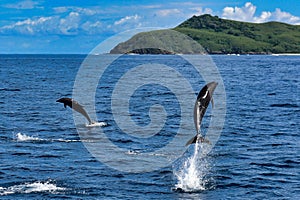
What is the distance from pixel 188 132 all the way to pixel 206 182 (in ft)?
45.5

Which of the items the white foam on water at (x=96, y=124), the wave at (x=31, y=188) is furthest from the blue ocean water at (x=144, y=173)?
the white foam on water at (x=96, y=124)

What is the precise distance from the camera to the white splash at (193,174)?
24.1 metres

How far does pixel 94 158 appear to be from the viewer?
1170 inches

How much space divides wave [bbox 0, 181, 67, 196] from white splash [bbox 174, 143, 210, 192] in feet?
18.3

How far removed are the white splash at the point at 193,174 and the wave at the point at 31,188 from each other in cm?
557

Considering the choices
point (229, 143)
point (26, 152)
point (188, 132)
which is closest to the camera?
point (26, 152)

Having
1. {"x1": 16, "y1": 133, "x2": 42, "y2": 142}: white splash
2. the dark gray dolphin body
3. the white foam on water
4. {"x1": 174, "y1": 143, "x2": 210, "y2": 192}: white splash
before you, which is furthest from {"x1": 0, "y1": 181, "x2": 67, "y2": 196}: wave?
the dark gray dolphin body

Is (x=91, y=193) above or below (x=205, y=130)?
below

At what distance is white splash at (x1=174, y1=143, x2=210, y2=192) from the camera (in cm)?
2409

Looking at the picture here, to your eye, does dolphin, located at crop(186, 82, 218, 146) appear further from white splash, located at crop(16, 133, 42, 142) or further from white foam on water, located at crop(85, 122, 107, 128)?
white foam on water, located at crop(85, 122, 107, 128)

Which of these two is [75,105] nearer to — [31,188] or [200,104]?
[31,188]

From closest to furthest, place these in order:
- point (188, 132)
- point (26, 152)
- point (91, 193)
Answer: point (91, 193) < point (26, 152) < point (188, 132)

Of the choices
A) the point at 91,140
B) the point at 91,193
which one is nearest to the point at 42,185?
the point at 91,193

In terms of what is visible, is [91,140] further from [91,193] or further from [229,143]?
[91,193]
